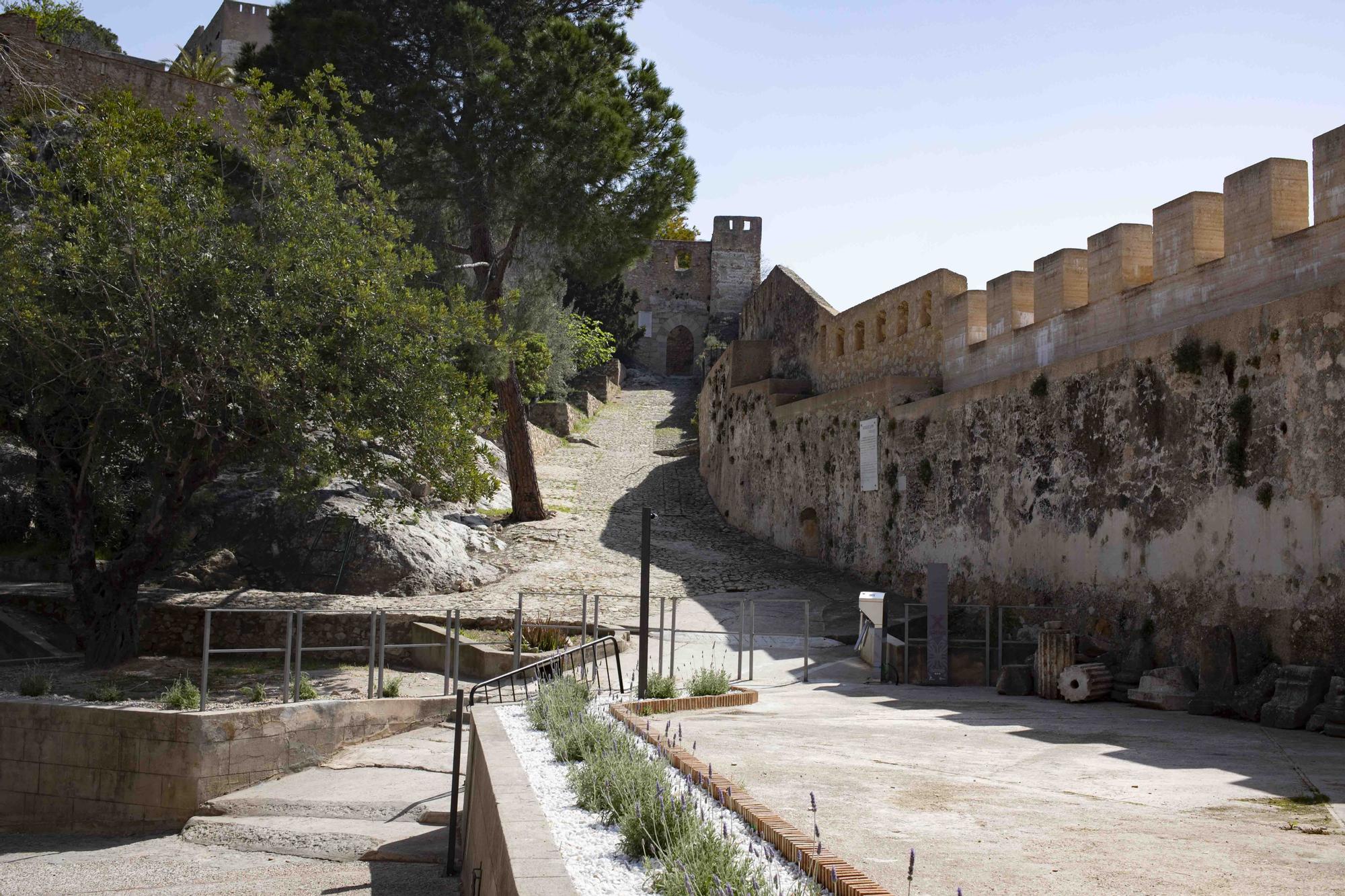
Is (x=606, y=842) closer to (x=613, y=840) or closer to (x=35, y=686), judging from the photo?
(x=613, y=840)

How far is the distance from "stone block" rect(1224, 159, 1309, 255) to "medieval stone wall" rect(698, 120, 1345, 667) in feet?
0.06

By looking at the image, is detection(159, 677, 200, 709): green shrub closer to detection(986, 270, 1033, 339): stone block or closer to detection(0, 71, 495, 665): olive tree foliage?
detection(0, 71, 495, 665): olive tree foliage

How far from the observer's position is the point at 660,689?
9258mm

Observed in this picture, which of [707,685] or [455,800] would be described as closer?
[455,800]

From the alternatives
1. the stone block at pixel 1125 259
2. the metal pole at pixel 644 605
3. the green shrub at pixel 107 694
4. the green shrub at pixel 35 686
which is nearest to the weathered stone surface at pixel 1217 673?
the stone block at pixel 1125 259

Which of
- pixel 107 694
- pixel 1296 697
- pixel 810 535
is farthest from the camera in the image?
pixel 810 535

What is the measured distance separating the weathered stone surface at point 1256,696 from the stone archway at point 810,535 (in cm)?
1014

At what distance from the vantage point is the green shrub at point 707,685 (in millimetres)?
9664

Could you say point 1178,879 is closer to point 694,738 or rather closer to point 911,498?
point 694,738

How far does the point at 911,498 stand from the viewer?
16172 mm

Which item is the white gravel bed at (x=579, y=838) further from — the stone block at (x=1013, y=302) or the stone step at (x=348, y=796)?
the stone block at (x=1013, y=302)

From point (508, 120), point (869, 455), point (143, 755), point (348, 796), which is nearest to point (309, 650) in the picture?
point (143, 755)

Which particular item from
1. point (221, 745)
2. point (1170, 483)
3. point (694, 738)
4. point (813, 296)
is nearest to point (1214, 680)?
point (1170, 483)

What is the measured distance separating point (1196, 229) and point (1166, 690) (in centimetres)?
462
